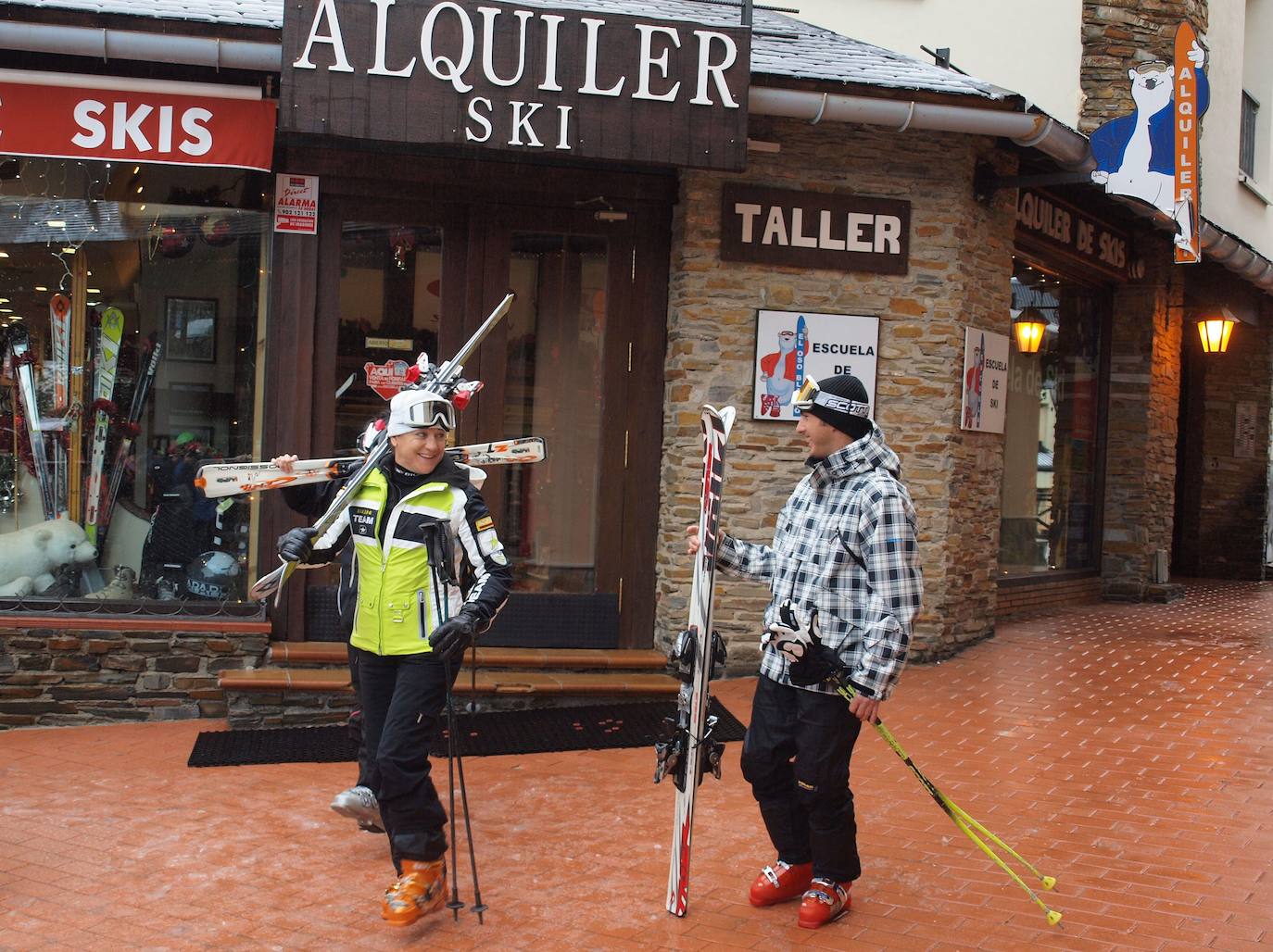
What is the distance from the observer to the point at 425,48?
737 cm

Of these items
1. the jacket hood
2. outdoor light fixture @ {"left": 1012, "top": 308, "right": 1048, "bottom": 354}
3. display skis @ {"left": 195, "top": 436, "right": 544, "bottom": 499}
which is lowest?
display skis @ {"left": 195, "top": 436, "right": 544, "bottom": 499}

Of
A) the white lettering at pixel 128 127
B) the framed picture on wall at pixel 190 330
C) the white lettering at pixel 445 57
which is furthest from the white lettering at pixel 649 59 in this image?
the framed picture on wall at pixel 190 330

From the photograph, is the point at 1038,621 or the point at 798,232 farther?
the point at 1038,621

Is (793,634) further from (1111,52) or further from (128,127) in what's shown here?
(1111,52)

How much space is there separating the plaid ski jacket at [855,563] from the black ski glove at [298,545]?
5.10 feet

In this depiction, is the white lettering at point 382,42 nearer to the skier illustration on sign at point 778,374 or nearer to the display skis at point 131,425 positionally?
the display skis at point 131,425

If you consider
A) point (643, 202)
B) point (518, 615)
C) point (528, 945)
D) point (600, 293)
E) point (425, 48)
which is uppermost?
point (425, 48)

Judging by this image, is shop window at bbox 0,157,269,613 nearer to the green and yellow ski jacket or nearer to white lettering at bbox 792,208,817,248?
white lettering at bbox 792,208,817,248

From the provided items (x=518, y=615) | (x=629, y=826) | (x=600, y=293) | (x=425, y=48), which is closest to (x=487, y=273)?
(x=600, y=293)

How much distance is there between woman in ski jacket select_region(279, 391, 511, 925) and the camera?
4.59 metres

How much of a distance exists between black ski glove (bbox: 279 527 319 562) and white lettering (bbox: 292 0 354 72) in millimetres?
3342

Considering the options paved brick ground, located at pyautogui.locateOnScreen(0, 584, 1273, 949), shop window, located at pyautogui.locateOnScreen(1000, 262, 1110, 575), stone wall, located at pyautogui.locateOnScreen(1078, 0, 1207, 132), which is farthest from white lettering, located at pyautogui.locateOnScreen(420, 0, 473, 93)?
stone wall, located at pyautogui.locateOnScreen(1078, 0, 1207, 132)

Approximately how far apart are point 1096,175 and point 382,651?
22.6 ft

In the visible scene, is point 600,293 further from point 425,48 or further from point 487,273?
point 425,48
